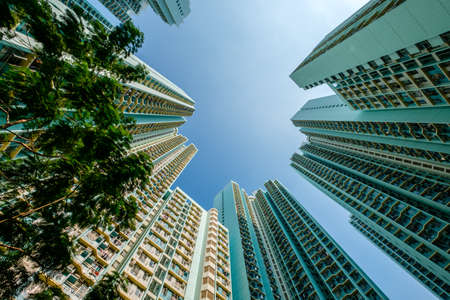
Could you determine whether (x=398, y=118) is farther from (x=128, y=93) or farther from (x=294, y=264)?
(x=128, y=93)

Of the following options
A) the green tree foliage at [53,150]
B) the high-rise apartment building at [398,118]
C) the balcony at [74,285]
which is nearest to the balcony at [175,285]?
the balcony at [74,285]

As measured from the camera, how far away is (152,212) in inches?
1382

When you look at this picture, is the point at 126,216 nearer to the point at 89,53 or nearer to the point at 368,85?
the point at 89,53

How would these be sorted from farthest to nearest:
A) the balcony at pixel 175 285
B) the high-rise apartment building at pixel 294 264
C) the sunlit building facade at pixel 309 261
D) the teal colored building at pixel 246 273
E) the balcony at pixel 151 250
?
the sunlit building facade at pixel 309 261 → the high-rise apartment building at pixel 294 264 → the teal colored building at pixel 246 273 → the balcony at pixel 151 250 → the balcony at pixel 175 285

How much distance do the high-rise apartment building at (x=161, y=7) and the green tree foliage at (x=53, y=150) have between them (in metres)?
90.4

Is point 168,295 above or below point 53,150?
below

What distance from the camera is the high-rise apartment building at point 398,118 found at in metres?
22.3

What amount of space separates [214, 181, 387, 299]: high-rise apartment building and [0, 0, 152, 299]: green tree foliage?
37.8m

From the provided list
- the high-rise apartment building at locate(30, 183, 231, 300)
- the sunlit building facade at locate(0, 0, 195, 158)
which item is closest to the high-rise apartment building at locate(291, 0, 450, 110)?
the sunlit building facade at locate(0, 0, 195, 158)

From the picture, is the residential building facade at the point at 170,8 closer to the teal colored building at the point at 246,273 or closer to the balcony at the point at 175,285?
the balcony at the point at 175,285

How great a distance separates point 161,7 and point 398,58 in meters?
92.9

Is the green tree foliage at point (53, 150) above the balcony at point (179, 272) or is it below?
above

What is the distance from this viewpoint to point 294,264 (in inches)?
2029

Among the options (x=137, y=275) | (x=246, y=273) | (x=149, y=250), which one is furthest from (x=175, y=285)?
(x=246, y=273)
